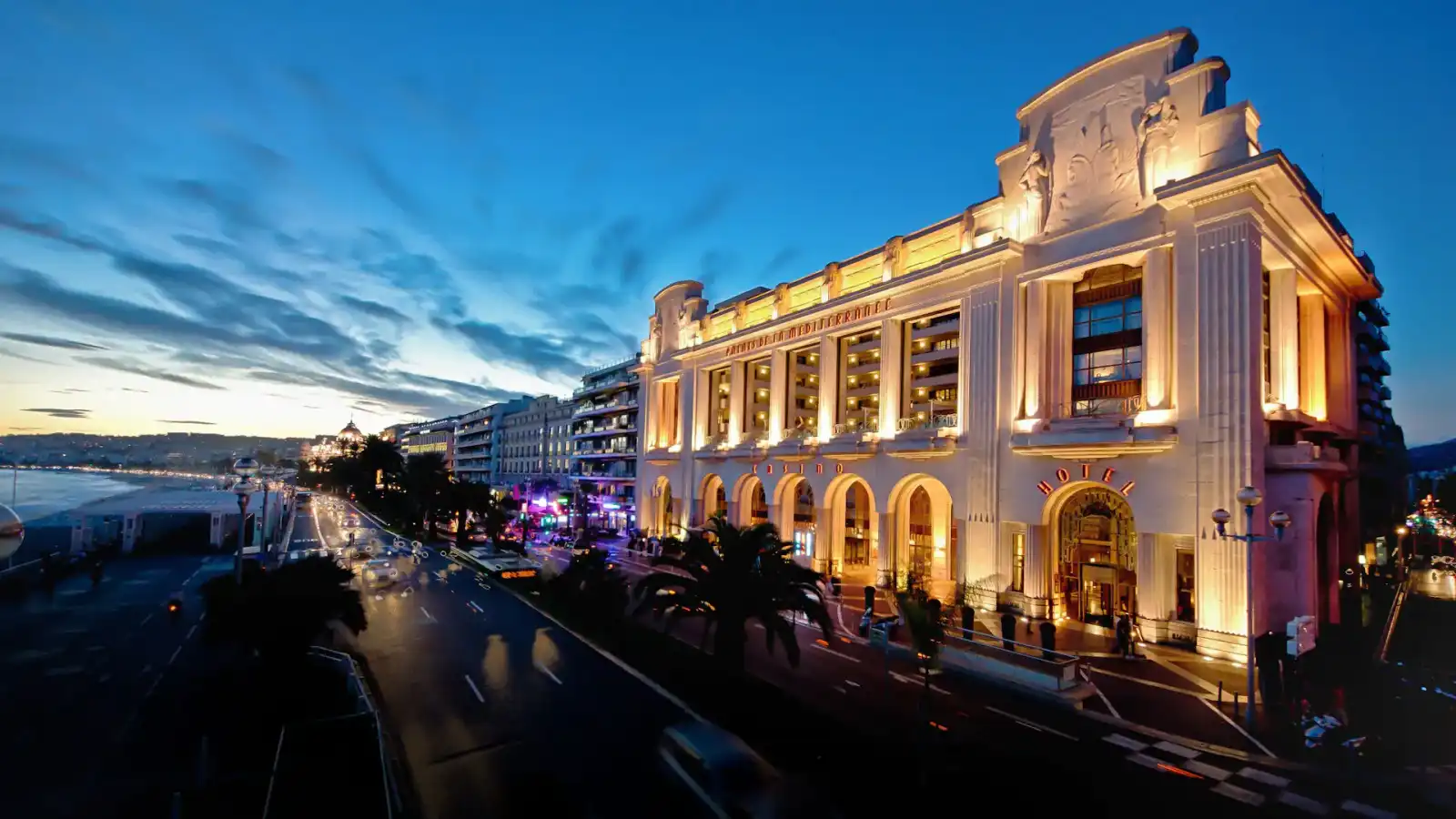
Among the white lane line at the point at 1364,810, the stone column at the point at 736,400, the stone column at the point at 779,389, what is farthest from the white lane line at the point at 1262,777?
the stone column at the point at 736,400

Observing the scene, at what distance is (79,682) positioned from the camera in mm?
18328

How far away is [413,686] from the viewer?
18.4 meters

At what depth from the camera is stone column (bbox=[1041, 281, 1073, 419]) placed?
29.5 m

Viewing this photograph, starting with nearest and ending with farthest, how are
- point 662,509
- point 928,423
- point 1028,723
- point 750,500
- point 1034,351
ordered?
1. point 1028,723
2. point 1034,351
3. point 928,423
4. point 750,500
5. point 662,509

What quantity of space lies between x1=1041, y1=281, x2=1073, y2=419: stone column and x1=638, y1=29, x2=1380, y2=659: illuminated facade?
10 centimetres

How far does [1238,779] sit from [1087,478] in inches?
597

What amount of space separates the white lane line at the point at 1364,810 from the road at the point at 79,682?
2278 cm

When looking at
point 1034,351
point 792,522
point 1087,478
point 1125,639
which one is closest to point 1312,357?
point 1034,351

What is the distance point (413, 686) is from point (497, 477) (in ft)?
341

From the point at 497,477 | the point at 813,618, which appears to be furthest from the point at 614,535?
the point at 497,477

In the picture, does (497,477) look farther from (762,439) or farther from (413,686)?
(413,686)

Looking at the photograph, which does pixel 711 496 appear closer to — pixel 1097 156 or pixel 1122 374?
pixel 1122 374

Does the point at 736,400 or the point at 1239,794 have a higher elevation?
the point at 736,400

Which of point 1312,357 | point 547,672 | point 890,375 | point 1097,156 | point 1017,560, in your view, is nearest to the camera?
point 547,672
